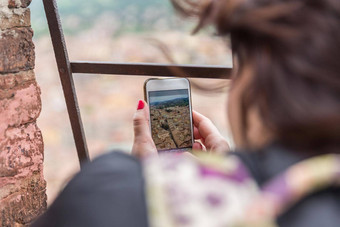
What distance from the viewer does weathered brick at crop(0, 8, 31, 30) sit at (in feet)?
4.29

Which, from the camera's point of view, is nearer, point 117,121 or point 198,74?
point 198,74

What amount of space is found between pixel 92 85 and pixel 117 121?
34 centimetres

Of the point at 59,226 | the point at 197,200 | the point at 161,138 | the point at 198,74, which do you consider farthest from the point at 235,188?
the point at 198,74

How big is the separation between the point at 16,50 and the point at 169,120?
1.48 feet

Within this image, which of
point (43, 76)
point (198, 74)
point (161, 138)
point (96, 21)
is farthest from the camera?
point (43, 76)

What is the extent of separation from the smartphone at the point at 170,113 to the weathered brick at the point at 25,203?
0.43 meters

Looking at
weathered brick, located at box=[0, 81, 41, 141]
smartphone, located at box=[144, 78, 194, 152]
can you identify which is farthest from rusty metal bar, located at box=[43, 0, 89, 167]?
smartphone, located at box=[144, 78, 194, 152]

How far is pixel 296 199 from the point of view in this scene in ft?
1.58

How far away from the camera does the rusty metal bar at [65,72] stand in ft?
4.73

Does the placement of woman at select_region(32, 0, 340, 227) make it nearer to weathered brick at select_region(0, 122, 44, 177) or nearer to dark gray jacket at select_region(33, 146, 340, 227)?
dark gray jacket at select_region(33, 146, 340, 227)

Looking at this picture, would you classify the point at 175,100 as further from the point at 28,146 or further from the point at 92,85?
the point at 92,85

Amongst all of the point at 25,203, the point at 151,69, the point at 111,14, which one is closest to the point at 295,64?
the point at 151,69

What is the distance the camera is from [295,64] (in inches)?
19.4

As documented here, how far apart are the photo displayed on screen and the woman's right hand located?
2 cm
